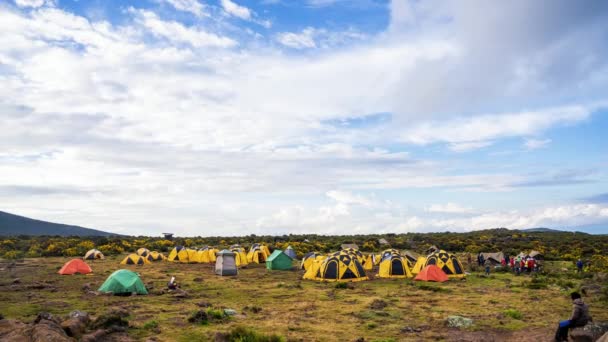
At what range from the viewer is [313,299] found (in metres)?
21.8

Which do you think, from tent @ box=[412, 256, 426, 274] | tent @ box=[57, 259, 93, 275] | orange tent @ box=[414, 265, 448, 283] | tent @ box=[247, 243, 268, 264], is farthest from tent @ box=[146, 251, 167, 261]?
orange tent @ box=[414, 265, 448, 283]

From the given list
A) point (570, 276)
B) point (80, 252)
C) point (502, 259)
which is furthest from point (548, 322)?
point (80, 252)

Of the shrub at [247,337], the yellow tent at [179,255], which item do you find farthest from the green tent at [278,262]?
the shrub at [247,337]

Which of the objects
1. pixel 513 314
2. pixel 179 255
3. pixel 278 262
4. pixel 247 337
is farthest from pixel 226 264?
pixel 513 314

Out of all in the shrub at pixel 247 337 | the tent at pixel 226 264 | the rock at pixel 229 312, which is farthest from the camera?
the tent at pixel 226 264

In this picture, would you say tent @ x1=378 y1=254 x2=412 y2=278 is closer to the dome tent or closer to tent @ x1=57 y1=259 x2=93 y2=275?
the dome tent

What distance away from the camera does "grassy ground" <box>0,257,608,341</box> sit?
1498cm

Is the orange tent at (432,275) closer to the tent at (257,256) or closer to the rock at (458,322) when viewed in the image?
the rock at (458,322)

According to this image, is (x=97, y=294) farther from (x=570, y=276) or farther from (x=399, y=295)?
(x=570, y=276)

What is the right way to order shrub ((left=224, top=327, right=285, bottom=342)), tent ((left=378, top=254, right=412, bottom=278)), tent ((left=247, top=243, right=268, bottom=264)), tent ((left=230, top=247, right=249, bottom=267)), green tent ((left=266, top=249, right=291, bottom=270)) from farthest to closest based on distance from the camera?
1. tent ((left=247, top=243, right=268, bottom=264))
2. tent ((left=230, top=247, right=249, bottom=267))
3. green tent ((left=266, top=249, right=291, bottom=270))
4. tent ((left=378, top=254, right=412, bottom=278))
5. shrub ((left=224, top=327, right=285, bottom=342))

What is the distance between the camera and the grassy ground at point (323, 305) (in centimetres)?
1498

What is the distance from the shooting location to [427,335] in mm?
14570

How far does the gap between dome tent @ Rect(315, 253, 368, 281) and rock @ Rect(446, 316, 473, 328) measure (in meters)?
12.3

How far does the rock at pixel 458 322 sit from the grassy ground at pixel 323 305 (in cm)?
26
